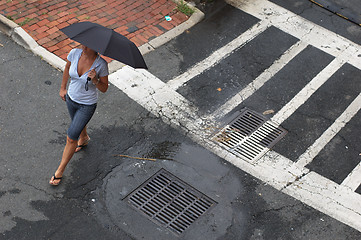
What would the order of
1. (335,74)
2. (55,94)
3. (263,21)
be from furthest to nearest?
(263,21) < (335,74) < (55,94)

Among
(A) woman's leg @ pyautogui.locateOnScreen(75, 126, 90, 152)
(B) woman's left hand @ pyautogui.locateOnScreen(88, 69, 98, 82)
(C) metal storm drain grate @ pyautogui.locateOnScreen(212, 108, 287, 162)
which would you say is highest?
(B) woman's left hand @ pyautogui.locateOnScreen(88, 69, 98, 82)

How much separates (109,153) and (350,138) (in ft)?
12.3

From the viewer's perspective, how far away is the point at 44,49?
8500 millimetres

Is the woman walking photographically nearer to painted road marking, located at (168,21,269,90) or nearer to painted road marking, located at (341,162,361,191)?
painted road marking, located at (168,21,269,90)

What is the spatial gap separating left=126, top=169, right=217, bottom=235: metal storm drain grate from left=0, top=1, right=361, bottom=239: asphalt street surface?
0.30 feet

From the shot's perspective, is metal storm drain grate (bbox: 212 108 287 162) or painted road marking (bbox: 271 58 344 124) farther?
painted road marking (bbox: 271 58 344 124)

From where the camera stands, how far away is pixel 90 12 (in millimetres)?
9453

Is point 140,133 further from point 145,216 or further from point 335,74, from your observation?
point 335,74

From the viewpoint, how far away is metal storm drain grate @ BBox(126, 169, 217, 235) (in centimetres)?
631

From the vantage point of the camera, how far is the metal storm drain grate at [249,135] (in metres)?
7.37

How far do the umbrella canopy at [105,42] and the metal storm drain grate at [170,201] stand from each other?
5.73 feet

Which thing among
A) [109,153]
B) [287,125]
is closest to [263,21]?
[287,125]

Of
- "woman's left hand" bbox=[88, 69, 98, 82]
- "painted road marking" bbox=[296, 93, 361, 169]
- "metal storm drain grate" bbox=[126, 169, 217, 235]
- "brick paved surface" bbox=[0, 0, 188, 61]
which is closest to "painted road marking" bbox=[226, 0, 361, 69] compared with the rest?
"painted road marking" bbox=[296, 93, 361, 169]

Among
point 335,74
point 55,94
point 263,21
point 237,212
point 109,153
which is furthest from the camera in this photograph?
point 263,21
